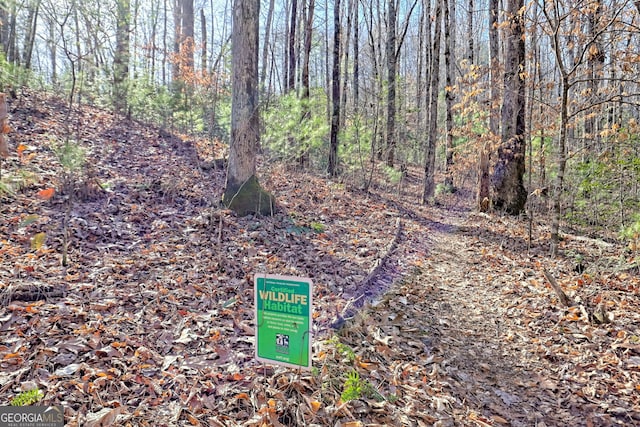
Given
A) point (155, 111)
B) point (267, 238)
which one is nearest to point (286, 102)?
point (155, 111)

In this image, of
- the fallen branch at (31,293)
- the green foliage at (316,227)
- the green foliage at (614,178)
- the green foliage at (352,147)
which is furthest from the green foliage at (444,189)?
the fallen branch at (31,293)

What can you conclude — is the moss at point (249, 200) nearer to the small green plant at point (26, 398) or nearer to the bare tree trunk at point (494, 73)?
the small green plant at point (26, 398)

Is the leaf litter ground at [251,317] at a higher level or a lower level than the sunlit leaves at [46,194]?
lower

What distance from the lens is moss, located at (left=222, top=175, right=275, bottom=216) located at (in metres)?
7.28

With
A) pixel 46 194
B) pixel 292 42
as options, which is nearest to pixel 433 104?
pixel 292 42

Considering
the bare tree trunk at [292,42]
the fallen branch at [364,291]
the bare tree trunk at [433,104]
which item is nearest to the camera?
the fallen branch at [364,291]

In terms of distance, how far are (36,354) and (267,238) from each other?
3755 millimetres

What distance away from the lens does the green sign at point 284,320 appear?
2.57 meters

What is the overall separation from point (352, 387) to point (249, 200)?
192 inches

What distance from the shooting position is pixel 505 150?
9789mm

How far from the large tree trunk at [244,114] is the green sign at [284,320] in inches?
184

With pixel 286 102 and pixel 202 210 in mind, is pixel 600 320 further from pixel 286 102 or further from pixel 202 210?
pixel 286 102

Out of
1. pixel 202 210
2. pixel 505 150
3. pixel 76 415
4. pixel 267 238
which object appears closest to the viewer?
pixel 76 415

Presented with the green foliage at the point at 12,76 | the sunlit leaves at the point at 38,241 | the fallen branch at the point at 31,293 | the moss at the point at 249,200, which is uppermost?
the green foliage at the point at 12,76
